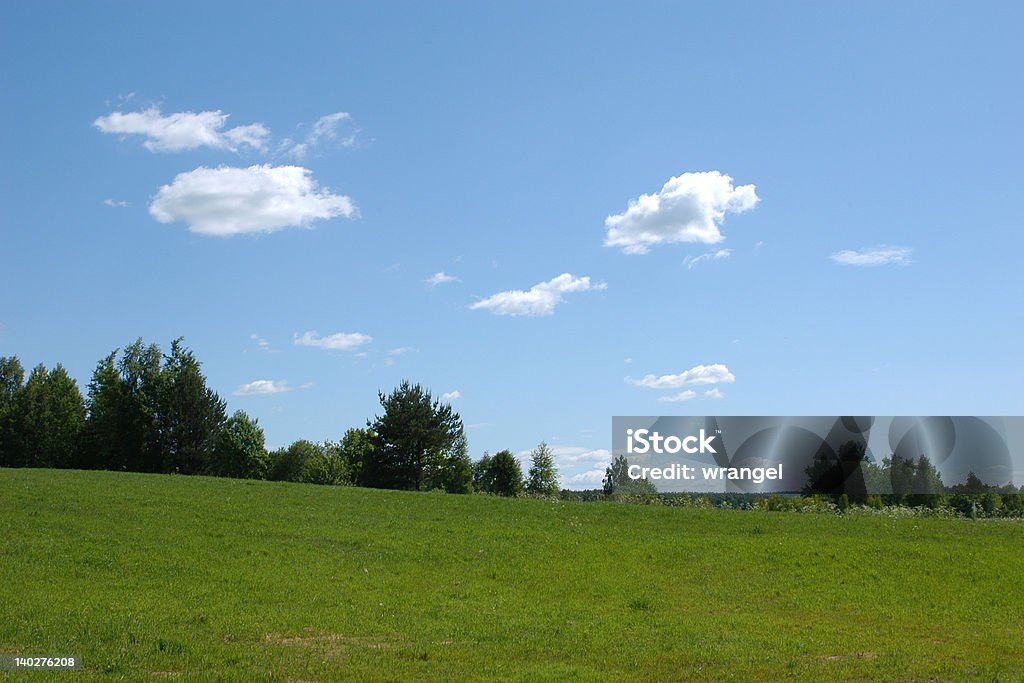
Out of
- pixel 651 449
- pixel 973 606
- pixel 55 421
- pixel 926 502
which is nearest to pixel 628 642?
pixel 973 606

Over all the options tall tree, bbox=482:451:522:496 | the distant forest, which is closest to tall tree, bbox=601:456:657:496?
the distant forest

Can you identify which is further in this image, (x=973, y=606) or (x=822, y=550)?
(x=822, y=550)

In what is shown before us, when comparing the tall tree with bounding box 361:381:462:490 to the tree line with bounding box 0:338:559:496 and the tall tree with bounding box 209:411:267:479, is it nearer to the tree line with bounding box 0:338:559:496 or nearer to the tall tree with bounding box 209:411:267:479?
the tree line with bounding box 0:338:559:496

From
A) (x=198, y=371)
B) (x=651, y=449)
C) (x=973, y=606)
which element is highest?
(x=198, y=371)

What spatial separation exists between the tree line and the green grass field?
31.9 metres

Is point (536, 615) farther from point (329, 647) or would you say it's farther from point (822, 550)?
point (822, 550)

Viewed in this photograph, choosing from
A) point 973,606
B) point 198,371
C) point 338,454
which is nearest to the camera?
point 973,606

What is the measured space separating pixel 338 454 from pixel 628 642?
86202 mm

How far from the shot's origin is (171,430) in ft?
211

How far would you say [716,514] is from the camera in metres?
31.2

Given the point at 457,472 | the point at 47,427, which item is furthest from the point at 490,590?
the point at 47,427

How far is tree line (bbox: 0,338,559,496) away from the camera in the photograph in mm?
64312

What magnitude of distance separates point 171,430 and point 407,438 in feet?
58.2

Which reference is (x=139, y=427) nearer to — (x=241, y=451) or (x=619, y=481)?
(x=241, y=451)
